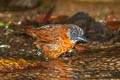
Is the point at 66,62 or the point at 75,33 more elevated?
the point at 75,33

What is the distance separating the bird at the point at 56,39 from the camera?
5582mm

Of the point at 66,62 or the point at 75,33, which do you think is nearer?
the point at 66,62

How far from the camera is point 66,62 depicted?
5570 mm

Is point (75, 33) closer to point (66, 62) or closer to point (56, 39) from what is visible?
point (56, 39)

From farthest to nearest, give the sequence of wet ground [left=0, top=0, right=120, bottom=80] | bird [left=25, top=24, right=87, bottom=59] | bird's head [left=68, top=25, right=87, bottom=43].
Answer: bird's head [left=68, top=25, right=87, bottom=43] → bird [left=25, top=24, right=87, bottom=59] → wet ground [left=0, top=0, right=120, bottom=80]

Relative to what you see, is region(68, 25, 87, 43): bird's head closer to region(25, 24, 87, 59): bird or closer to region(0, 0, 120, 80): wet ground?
region(25, 24, 87, 59): bird

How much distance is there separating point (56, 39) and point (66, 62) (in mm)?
451

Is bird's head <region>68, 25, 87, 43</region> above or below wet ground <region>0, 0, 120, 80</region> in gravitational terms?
above

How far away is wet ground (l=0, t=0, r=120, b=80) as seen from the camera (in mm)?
4664

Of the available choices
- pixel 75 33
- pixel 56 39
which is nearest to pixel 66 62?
pixel 56 39

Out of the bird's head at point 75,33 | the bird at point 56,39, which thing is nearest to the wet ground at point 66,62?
the bird at point 56,39

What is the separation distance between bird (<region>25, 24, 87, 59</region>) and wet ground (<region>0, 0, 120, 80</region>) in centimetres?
19

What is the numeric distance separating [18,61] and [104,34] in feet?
8.73

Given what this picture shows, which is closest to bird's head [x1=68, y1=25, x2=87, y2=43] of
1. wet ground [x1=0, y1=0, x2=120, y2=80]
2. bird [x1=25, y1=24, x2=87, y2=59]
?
bird [x1=25, y1=24, x2=87, y2=59]
